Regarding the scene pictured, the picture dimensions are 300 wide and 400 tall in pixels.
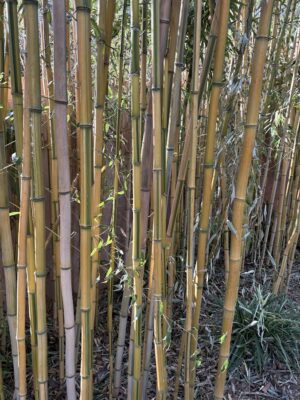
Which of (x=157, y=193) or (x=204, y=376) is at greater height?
(x=157, y=193)

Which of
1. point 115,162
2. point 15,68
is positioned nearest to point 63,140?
point 15,68

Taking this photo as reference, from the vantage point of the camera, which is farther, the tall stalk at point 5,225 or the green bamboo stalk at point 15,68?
the tall stalk at point 5,225

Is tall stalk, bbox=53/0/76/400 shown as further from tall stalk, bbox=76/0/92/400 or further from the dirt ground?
the dirt ground

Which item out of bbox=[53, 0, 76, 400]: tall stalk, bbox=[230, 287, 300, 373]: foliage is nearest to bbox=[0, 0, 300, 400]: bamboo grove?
bbox=[53, 0, 76, 400]: tall stalk

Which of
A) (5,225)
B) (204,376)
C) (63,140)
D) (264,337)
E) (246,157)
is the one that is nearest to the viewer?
(63,140)

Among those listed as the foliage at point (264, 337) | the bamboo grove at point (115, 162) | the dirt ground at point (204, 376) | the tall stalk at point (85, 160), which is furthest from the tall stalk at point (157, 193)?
the foliage at point (264, 337)

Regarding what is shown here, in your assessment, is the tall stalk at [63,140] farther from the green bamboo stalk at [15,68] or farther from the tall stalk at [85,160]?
the green bamboo stalk at [15,68]

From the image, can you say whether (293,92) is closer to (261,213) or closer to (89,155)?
(261,213)

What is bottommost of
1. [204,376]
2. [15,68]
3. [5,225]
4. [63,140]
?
[204,376]

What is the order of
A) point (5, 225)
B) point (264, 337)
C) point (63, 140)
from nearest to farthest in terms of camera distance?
point (63, 140)
point (5, 225)
point (264, 337)

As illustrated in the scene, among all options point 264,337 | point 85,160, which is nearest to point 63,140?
point 85,160

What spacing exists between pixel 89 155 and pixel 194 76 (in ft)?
0.95

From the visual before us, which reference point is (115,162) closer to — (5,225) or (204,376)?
(5,225)

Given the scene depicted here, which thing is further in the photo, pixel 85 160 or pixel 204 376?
pixel 204 376
